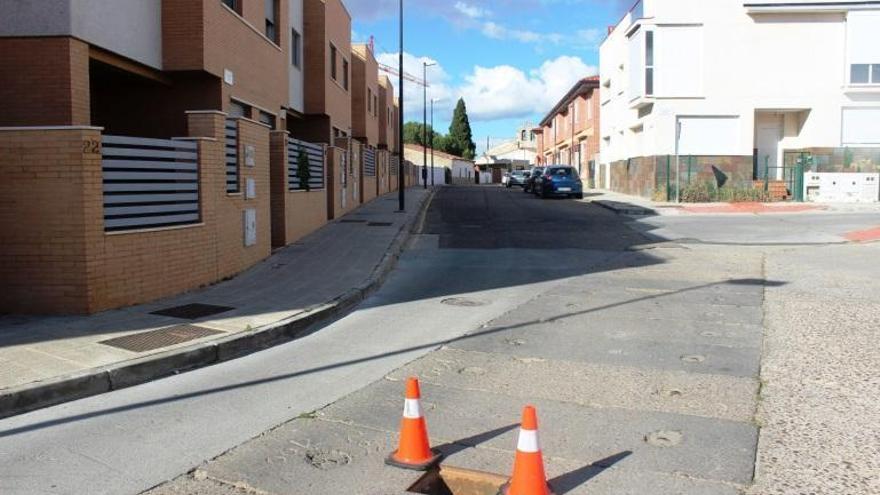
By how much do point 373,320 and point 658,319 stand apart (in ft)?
11.3

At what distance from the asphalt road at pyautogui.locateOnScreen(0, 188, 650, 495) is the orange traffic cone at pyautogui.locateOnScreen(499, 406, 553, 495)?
2.04m

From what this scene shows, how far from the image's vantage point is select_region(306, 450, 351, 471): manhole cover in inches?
180

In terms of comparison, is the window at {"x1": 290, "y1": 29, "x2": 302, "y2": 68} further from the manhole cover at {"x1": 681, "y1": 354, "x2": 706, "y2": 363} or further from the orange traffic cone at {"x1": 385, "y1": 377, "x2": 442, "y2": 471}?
the orange traffic cone at {"x1": 385, "y1": 377, "x2": 442, "y2": 471}

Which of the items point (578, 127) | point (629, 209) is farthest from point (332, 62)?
point (578, 127)

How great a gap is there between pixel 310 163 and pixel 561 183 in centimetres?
2026

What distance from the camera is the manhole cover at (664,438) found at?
495 cm

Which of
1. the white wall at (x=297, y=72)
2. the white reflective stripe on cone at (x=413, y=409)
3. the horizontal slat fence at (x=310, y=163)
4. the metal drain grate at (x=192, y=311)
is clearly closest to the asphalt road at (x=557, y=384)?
the white reflective stripe on cone at (x=413, y=409)

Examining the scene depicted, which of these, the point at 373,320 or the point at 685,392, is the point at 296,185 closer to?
the point at 373,320

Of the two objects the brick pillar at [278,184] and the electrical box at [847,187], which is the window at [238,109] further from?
the electrical box at [847,187]

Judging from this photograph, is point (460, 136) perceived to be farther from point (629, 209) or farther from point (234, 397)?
point (234, 397)

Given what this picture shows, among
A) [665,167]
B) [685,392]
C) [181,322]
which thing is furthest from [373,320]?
[665,167]

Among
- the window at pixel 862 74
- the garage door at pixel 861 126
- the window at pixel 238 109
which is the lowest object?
the window at pixel 238 109

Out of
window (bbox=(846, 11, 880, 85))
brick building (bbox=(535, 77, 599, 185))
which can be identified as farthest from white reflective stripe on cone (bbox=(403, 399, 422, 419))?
brick building (bbox=(535, 77, 599, 185))

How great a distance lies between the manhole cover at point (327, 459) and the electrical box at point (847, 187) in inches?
1214
